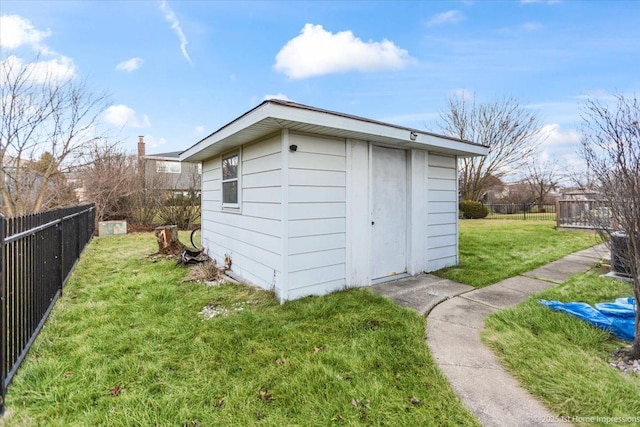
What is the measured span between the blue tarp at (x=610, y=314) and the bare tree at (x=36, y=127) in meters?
12.9

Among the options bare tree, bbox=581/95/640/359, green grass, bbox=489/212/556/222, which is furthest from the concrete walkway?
green grass, bbox=489/212/556/222

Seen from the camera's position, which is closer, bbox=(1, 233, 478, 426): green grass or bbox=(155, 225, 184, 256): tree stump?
bbox=(1, 233, 478, 426): green grass

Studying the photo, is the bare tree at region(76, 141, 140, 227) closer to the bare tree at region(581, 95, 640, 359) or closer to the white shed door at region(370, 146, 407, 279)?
the white shed door at region(370, 146, 407, 279)

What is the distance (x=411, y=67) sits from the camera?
10008 millimetres

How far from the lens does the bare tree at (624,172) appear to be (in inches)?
103

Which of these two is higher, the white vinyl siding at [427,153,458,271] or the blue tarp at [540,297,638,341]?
A: the white vinyl siding at [427,153,458,271]

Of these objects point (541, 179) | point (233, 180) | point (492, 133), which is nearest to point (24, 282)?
point (233, 180)

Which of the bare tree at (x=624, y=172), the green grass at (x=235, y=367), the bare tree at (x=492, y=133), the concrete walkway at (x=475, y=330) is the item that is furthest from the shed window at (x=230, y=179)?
the bare tree at (x=492, y=133)

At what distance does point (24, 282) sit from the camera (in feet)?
9.19

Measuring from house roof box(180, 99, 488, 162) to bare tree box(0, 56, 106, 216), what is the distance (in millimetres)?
7075

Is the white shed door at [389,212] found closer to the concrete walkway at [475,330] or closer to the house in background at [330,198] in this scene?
the house in background at [330,198]

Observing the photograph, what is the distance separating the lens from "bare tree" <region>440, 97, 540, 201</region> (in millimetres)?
19125

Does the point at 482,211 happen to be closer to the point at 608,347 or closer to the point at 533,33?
the point at 533,33

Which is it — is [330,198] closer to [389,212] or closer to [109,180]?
[389,212]
